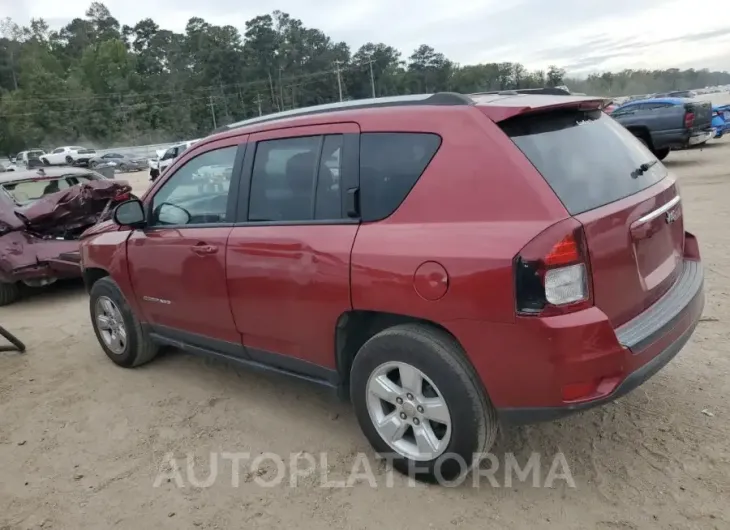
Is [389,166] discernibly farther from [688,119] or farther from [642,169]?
[688,119]

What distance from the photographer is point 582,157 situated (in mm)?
2846

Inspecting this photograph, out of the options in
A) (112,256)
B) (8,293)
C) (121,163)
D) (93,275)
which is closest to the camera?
(112,256)

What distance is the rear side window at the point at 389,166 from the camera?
2.87 metres

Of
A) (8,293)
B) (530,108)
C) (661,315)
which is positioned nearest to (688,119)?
(661,315)

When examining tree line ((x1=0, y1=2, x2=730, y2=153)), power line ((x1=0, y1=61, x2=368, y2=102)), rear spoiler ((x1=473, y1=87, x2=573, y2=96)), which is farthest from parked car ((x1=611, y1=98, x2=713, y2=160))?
power line ((x1=0, y1=61, x2=368, y2=102))

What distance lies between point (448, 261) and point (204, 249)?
1.76 metres

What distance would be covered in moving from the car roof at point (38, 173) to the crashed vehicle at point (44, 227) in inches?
2.1

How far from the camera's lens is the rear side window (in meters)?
2.87

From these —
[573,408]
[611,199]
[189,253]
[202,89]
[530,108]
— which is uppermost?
[202,89]

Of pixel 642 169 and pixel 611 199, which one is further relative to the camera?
pixel 642 169

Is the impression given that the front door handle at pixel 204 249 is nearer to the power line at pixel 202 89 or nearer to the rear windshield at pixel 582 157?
the rear windshield at pixel 582 157

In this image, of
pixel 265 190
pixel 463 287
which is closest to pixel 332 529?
pixel 463 287

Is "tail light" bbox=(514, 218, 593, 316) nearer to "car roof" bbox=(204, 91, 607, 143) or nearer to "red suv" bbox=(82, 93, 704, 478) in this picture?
"red suv" bbox=(82, 93, 704, 478)

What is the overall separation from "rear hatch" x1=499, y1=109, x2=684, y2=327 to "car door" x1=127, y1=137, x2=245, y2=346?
73.2 inches
